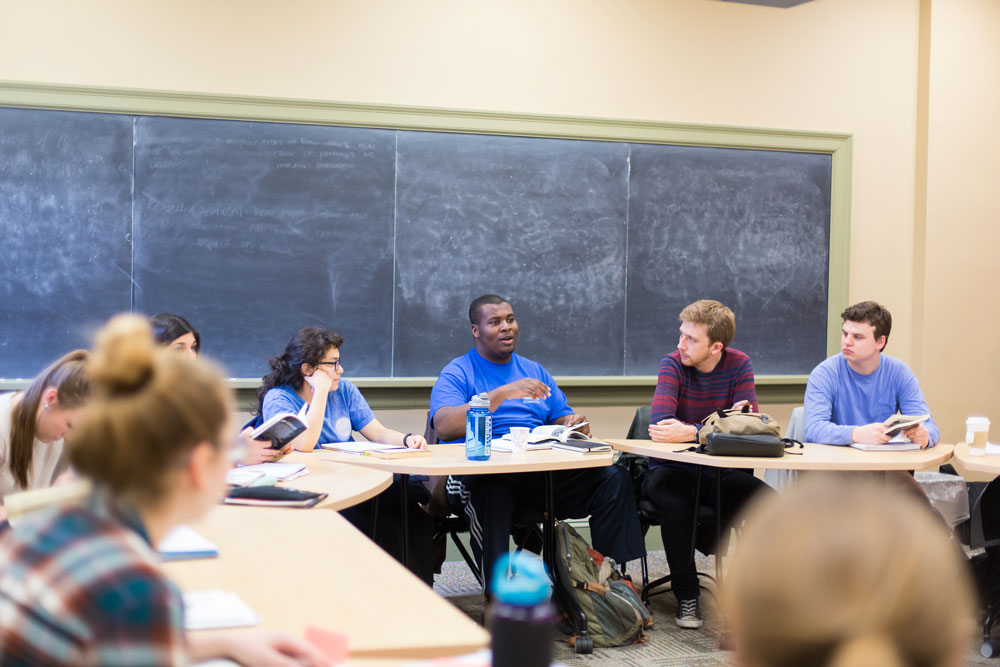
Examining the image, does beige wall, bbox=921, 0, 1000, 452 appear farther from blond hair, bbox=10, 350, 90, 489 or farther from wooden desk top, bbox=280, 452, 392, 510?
blond hair, bbox=10, 350, 90, 489

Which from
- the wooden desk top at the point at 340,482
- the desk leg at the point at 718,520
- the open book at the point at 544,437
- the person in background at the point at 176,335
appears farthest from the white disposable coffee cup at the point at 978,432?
the person in background at the point at 176,335

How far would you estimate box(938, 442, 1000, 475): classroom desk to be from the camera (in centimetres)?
327

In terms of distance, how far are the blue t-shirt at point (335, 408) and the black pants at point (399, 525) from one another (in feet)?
0.96

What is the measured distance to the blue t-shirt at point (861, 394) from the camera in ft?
13.7

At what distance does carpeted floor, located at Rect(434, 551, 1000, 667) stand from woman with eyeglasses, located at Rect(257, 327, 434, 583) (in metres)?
0.53

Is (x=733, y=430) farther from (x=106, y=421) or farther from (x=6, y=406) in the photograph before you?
(x=106, y=421)

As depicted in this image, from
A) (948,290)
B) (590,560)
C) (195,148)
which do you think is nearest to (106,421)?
(590,560)

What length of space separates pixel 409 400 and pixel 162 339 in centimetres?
171

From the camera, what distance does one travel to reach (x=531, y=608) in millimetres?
1114

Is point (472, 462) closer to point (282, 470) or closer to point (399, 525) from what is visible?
point (399, 525)

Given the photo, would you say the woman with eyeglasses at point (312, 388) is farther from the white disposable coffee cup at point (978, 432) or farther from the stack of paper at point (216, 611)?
the white disposable coffee cup at point (978, 432)

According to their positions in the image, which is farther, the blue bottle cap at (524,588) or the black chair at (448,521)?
the black chair at (448,521)

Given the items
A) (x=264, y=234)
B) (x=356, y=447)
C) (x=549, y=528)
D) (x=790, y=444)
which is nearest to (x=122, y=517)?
(x=356, y=447)

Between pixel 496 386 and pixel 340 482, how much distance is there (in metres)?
1.50
